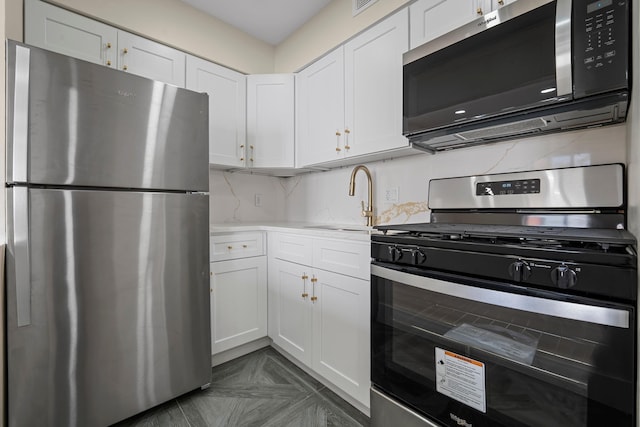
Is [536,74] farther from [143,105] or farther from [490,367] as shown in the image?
[143,105]

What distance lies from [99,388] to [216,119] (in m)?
1.76

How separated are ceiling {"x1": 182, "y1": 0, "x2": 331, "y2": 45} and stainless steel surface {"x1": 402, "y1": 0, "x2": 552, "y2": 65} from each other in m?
1.16

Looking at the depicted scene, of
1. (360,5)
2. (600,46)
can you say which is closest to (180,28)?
(360,5)

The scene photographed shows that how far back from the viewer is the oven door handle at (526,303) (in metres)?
0.69

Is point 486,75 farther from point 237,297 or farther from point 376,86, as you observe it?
point 237,297

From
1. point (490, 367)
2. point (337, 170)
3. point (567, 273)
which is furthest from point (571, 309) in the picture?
point (337, 170)

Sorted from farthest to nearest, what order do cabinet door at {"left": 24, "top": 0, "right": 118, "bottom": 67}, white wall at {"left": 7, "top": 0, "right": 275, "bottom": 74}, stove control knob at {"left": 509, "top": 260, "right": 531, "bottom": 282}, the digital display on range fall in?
1. white wall at {"left": 7, "top": 0, "right": 275, "bottom": 74}
2. cabinet door at {"left": 24, "top": 0, "right": 118, "bottom": 67}
3. the digital display on range
4. stove control knob at {"left": 509, "top": 260, "right": 531, "bottom": 282}

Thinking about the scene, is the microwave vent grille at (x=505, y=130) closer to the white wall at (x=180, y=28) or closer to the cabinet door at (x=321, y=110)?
the cabinet door at (x=321, y=110)

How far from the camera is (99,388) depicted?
1.35m

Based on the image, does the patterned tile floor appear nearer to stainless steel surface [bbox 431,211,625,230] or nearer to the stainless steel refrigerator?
the stainless steel refrigerator

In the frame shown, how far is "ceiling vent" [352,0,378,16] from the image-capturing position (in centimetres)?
181

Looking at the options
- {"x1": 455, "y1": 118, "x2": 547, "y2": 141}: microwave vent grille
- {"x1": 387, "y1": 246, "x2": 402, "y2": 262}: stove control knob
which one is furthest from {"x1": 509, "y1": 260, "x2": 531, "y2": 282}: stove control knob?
{"x1": 455, "y1": 118, "x2": 547, "y2": 141}: microwave vent grille

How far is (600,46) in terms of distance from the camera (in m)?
0.91

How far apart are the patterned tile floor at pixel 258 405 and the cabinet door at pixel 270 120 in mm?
1510
